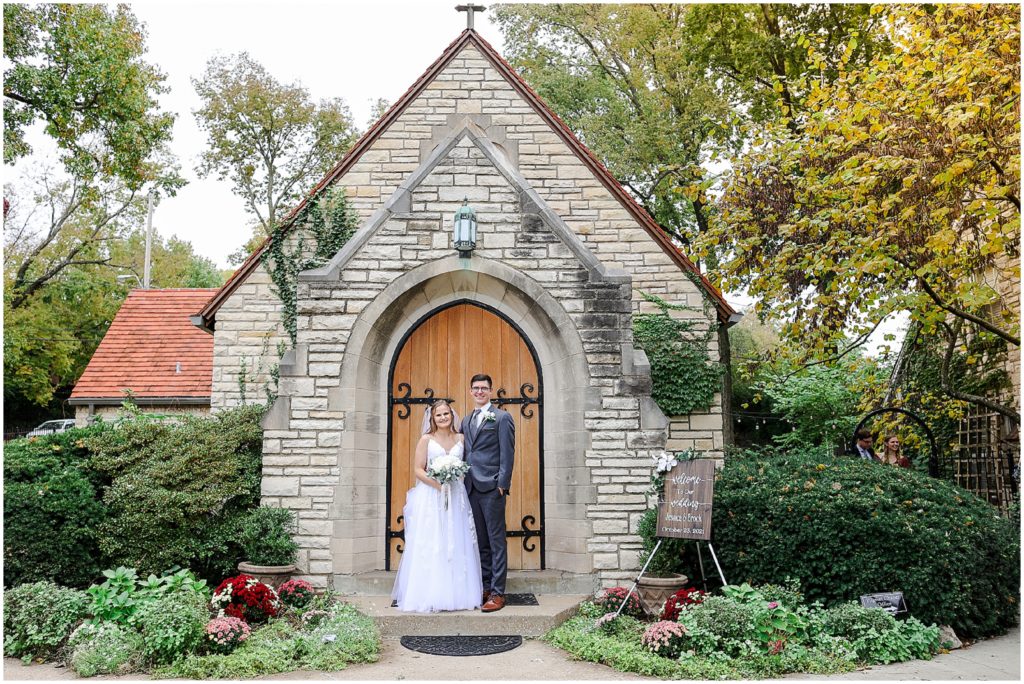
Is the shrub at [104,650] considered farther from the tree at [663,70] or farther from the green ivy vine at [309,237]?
the tree at [663,70]

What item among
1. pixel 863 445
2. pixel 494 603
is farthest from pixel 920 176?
pixel 494 603

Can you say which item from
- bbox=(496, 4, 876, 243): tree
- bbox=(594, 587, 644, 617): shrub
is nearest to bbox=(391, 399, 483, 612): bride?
bbox=(594, 587, 644, 617): shrub

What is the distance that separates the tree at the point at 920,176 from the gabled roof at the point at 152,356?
384 inches

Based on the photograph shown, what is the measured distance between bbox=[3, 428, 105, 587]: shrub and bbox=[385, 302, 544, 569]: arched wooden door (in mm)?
2796

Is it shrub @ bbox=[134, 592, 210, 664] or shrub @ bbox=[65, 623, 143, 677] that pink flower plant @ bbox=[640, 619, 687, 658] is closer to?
shrub @ bbox=[134, 592, 210, 664]

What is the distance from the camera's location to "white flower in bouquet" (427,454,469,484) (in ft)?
22.4

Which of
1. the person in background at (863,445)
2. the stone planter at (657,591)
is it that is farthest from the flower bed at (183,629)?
the person in background at (863,445)

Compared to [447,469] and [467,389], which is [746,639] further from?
[467,389]

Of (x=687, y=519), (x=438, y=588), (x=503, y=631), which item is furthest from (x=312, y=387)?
(x=687, y=519)

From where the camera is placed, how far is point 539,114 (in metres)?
10.1

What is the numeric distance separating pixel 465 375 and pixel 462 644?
2.91 m

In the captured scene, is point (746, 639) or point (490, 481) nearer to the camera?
point (746, 639)

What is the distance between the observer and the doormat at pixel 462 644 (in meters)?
5.99

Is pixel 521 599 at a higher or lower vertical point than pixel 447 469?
lower
